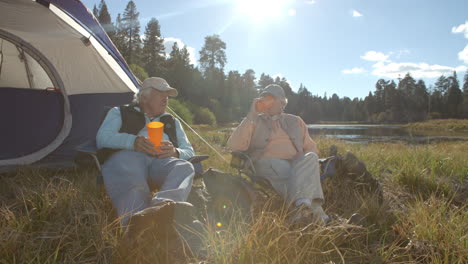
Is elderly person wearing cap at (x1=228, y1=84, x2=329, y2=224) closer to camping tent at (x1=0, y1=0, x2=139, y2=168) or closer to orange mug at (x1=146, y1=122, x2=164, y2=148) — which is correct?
orange mug at (x1=146, y1=122, x2=164, y2=148)

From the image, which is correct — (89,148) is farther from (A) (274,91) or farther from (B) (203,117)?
(B) (203,117)

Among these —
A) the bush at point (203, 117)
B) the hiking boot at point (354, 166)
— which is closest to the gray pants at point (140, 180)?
the hiking boot at point (354, 166)

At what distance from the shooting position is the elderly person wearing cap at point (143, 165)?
1516 mm

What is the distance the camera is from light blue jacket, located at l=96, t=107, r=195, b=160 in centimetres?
213

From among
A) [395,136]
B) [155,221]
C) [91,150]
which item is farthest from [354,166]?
[395,136]

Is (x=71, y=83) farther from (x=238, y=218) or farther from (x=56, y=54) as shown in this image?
(x=238, y=218)

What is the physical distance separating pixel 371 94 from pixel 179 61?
44.9m

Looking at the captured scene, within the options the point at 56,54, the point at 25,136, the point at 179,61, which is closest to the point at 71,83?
the point at 56,54

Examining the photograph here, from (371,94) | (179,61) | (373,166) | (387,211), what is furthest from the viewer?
(371,94)

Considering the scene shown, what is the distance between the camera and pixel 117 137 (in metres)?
2.15

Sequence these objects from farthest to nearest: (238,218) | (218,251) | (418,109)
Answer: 1. (418,109)
2. (238,218)
3. (218,251)

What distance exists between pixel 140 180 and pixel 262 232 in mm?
852

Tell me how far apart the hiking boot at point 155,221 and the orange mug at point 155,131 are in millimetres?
643

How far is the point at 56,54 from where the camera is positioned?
352 cm
